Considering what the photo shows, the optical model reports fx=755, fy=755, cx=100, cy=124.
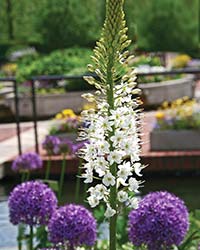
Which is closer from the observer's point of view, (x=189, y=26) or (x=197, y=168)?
(x=197, y=168)

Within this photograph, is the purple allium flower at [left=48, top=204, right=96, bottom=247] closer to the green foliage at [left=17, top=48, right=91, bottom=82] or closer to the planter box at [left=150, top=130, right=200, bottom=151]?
the planter box at [left=150, top=130, right=200, bottom=151]

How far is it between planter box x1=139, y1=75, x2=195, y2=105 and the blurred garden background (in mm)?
19

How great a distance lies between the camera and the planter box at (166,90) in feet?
45.8

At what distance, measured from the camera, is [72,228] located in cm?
334

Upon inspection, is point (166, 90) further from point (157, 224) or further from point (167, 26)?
point (167, 26)

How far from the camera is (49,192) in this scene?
3.69 metres

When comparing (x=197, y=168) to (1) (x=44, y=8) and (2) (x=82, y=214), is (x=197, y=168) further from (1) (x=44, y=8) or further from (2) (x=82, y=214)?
(1) (x=44, y=8)

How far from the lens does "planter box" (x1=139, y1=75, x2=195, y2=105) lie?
550 inches

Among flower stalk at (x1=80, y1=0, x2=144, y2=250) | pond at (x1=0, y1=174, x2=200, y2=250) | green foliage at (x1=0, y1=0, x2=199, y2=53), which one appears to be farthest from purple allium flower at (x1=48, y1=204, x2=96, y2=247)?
green foliage at (x1=0, y1=0, x2=199, y2=53)

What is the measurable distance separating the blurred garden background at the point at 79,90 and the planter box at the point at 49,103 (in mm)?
18

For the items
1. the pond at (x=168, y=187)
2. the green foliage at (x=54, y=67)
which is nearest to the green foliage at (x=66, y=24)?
the green foliage at (x=54, y=67)

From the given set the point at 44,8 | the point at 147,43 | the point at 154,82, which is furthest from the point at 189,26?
the point at 154,82

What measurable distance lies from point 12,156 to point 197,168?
2.27 meters

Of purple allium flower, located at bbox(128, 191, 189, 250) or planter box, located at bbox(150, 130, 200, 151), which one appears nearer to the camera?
purple allium flower, located at bbox(128, 191, 189, 250)
